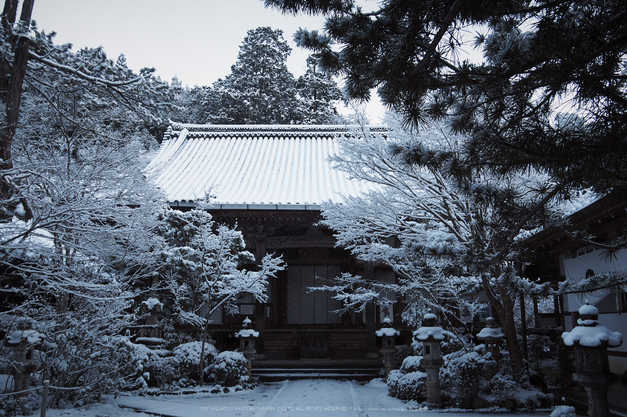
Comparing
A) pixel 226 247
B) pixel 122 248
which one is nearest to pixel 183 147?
pixel 226 247

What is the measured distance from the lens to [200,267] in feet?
30.3

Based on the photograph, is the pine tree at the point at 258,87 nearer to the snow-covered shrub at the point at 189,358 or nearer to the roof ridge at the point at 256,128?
the roof ridge at the point at 256,128

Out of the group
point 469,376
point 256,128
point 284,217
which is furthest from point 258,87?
point 469,376

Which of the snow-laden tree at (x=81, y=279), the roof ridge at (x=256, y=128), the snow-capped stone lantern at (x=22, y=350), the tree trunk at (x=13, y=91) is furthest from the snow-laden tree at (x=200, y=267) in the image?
the roof ridge at (x=256, y=128)

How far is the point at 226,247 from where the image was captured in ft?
31.2

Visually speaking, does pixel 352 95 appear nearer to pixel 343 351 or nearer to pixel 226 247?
pixel 226 247

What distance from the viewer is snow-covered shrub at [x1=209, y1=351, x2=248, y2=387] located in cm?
894

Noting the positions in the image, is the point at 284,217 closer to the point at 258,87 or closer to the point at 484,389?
the point at 484,389

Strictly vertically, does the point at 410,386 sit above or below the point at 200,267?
below

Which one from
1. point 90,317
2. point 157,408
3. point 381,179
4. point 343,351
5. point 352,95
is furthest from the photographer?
point 343,351

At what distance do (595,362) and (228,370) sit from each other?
6367mm

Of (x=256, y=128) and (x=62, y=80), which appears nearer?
(x=62, y=80)

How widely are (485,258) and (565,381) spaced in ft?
21.5

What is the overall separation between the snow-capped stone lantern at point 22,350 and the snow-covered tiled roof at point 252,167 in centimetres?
440
